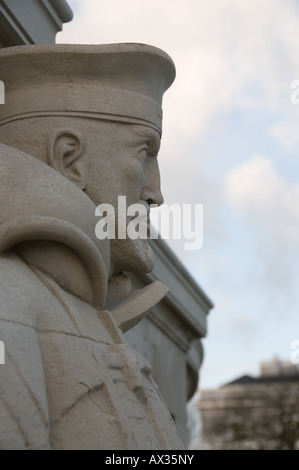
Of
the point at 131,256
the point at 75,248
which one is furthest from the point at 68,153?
the point at 75,248

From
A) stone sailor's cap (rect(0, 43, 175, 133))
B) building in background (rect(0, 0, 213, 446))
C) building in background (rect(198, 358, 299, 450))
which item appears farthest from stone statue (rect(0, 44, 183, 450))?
building in background (rect(198, 358, 299, 450))

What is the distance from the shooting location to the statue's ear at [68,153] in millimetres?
3947

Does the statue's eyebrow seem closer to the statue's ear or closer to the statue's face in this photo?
the statue's face

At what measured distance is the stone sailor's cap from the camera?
407 centimetres

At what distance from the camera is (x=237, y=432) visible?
25141 millimetres

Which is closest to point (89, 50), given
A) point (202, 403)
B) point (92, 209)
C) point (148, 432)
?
point (92, 209)

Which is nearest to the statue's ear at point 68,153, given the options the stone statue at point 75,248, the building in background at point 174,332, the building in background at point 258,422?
the stone statue at point 75,248

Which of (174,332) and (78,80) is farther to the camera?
(174,332)

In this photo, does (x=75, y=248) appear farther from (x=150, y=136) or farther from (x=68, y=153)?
(x=150, y=136)

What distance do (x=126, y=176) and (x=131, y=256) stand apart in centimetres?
41

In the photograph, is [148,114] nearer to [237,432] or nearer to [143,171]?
[143,171]

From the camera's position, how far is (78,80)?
4.12m

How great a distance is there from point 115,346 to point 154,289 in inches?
28.5

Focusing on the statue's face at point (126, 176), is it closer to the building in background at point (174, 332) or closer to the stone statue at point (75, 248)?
the stone statue at point (75, 248)
